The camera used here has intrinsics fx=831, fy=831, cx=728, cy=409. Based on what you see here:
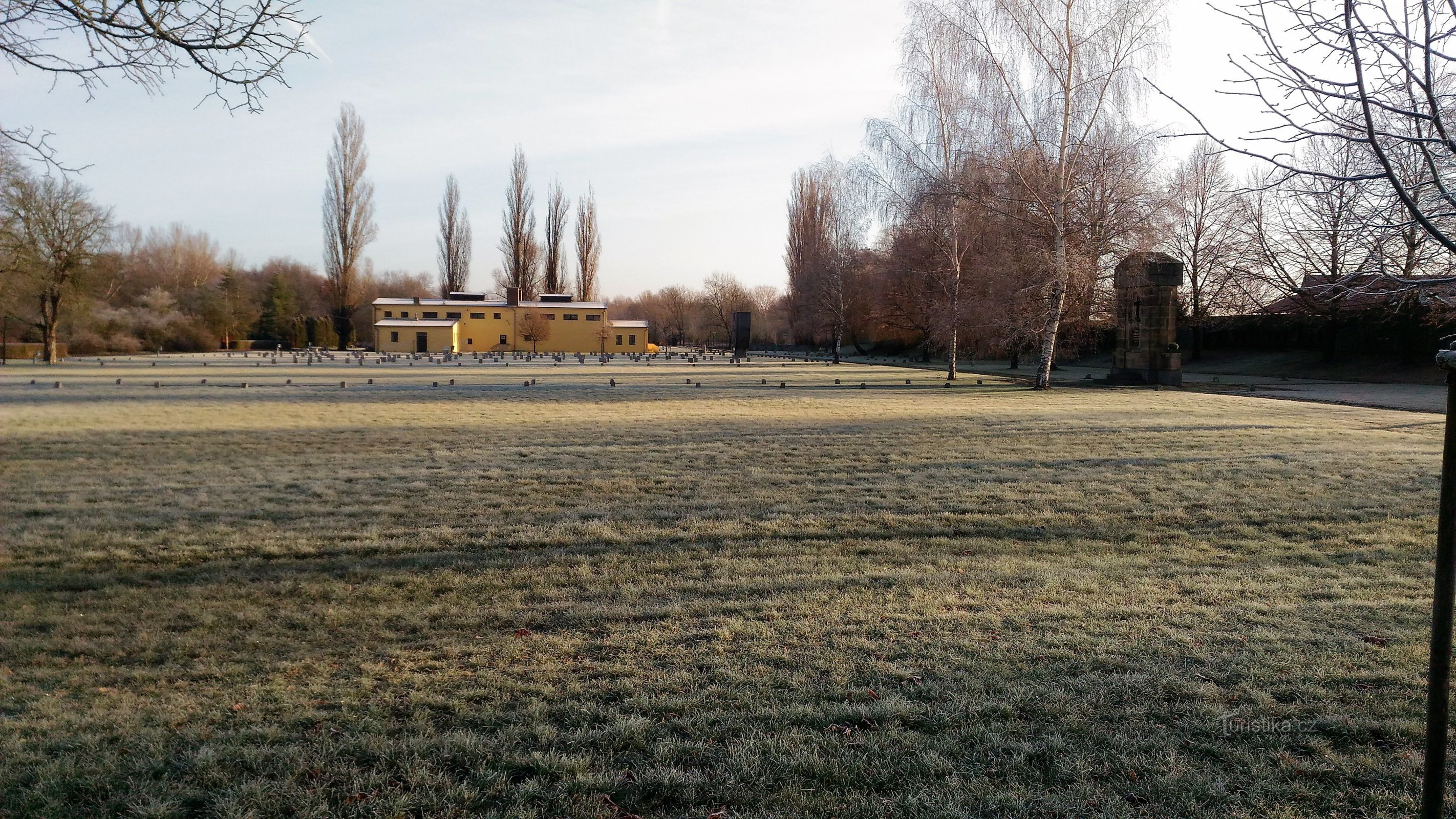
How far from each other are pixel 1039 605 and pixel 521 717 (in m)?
3.02

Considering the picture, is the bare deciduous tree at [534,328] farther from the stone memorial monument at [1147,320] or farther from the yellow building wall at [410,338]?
the stone memorial monument at [1147,320]

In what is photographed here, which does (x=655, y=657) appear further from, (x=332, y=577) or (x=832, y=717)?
(x=332, y=577)

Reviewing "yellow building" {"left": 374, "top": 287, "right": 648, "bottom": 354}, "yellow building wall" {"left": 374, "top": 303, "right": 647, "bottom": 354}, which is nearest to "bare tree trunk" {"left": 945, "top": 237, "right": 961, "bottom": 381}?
"yellow building" {"left": 374, "top": 287, "right": 648, "bottom": 354}

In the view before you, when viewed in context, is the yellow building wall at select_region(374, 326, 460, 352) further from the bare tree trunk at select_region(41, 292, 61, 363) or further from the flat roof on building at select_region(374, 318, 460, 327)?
the bare tree trunk at select_region(41, 292, 61, 363)

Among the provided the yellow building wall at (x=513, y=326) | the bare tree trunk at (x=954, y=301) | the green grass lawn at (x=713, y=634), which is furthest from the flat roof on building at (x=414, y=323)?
the green grass lawn at (x=713, y=634)

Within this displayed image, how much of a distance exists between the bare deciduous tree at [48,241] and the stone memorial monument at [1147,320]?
36.1m

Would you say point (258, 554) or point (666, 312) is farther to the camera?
point (666, 312)

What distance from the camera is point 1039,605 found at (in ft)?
15.8

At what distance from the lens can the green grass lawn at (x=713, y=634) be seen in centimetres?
286

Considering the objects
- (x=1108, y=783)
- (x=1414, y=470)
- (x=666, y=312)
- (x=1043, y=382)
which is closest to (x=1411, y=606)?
(x=1108, y=783)

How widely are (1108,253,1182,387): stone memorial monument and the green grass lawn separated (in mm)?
14423

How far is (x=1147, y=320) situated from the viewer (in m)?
24.4

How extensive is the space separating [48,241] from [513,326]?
34022mm

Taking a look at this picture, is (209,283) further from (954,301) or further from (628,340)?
(954,301)
